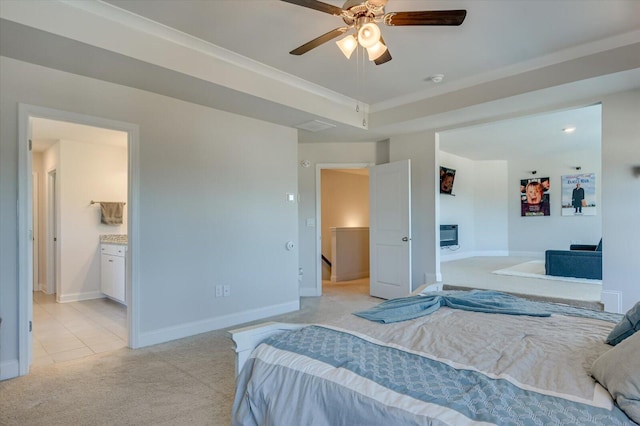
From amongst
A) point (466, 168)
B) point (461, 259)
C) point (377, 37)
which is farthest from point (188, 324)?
point (466, 168)

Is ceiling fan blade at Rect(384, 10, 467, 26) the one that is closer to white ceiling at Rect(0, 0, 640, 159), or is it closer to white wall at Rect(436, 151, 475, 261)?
white ceiling at Rect(0, 0, 640, 159)

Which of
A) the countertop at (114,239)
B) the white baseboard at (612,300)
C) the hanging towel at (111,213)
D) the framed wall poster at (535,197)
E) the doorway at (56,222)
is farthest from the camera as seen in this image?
the framed wall poster at (535,197)

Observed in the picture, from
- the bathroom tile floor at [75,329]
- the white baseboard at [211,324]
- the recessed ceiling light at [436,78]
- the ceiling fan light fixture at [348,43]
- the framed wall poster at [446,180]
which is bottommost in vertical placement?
the bathroom tile floor at [75,329]

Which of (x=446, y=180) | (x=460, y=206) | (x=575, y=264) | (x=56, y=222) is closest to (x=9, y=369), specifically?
(x=56, y=222)

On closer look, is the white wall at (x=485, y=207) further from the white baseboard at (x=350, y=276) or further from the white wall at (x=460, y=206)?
A: the white baseboard at (x=350, y=276)

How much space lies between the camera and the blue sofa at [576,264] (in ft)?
17.8

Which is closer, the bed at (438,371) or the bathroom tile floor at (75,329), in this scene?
the bed at (438,371)

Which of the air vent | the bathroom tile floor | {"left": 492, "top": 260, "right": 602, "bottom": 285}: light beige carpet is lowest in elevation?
the bathroom tile floor

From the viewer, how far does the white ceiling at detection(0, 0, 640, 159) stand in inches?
98.9

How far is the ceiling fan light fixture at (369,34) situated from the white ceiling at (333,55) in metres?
0.53

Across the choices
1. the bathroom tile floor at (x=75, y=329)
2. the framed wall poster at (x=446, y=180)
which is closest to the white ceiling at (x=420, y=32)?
the bathroom tile floor at (x=75, y=329)

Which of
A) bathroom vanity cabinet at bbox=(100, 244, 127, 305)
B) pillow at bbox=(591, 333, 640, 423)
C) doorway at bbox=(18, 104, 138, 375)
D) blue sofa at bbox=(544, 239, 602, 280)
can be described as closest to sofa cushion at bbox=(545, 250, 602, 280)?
blue sofa at bbox=(544, 239, 602, 280)

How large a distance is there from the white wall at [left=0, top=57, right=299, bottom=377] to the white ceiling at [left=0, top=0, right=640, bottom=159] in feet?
0.66

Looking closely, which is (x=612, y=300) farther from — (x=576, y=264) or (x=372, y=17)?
(x=372, y=17)
